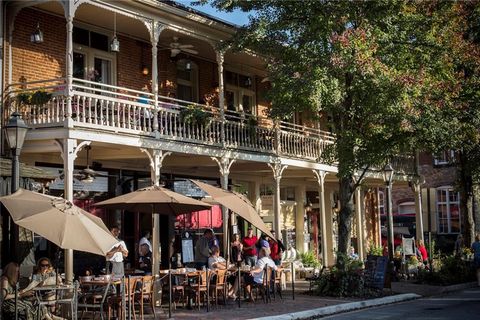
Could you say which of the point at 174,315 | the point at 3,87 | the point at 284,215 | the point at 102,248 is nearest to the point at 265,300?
the point at 174,315

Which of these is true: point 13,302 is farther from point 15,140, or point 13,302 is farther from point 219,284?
point 219,284

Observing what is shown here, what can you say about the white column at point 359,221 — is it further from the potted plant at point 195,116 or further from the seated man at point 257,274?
the seated man at point 257,274

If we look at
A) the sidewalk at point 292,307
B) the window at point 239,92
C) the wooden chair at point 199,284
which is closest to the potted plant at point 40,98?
the wooden chair at point 199,284

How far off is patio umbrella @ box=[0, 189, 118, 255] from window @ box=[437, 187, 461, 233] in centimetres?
3238

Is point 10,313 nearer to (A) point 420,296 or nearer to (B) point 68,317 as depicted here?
(B) point 68,317

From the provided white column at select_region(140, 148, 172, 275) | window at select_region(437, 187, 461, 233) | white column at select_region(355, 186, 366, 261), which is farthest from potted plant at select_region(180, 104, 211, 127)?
window at select_region(437, 187, 461, 233)

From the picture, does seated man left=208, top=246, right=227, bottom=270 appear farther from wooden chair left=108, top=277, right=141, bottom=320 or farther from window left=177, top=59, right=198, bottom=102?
A: window left=177, top=59, right=198, bottom=102

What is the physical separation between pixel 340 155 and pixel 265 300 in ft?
14.8

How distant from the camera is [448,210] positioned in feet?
129

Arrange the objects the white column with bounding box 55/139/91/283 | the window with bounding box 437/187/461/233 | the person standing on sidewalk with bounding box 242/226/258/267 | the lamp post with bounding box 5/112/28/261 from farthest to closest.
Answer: the window with bounding box 437/187/461/233 → the person standing on sidewalk with bounding box 242/226/258/267 → the white column with bounding box 55/139/91/283 → the lamp post with bounding box 5/112/28/261

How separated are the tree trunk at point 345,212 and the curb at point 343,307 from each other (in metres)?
1.95

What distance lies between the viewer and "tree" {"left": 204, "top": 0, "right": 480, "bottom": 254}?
1577 centimetres

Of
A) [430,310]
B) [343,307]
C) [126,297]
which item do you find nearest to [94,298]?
[126,297]

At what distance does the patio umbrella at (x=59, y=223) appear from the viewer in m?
9.83
